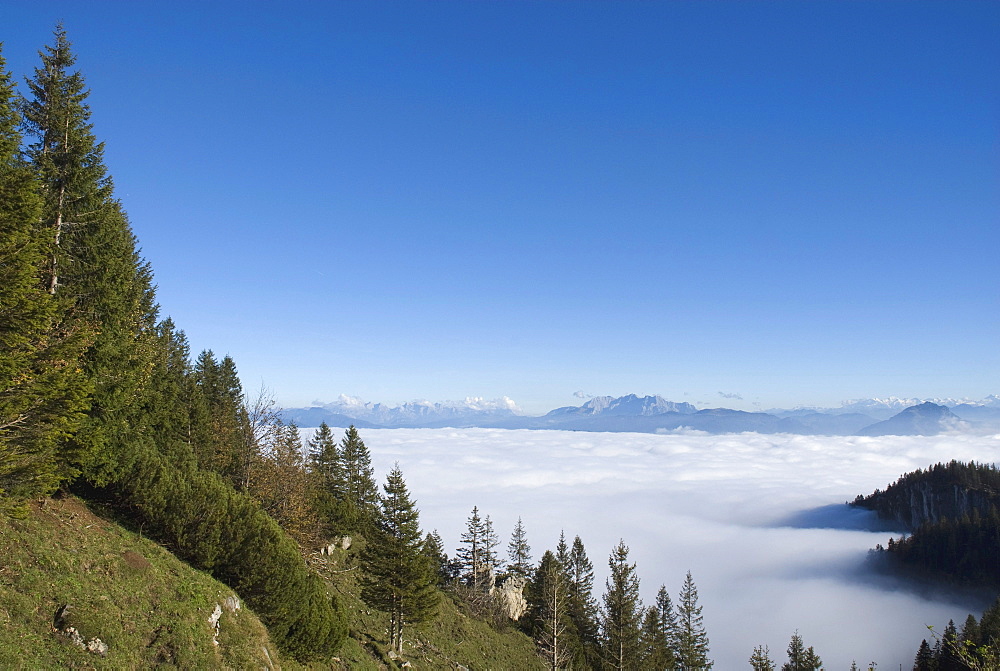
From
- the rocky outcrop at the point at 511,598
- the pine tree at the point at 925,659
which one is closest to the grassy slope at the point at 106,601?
the rocky outcrop at the point at 511,598

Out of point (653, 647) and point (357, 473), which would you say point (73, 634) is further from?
point (357, 473)

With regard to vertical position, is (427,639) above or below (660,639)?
above

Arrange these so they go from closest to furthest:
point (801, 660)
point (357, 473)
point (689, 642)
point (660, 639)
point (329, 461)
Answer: point (660, 639) < point (689, 642) < point (801, 660) < point (329, 461) < point (357, 473)

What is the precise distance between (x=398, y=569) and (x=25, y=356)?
961 inches

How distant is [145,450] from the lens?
2125cm

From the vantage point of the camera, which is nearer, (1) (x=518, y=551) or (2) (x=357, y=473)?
(2) (x=357, y=473)

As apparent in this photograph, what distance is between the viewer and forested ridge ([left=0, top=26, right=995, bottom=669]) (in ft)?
43.1

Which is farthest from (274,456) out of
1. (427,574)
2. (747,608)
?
(747,608)

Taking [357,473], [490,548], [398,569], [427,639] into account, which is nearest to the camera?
[398,569]

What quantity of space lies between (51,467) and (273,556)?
10.3 meters

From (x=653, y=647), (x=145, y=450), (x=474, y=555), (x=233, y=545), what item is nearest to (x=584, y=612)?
(x=653, y=647)

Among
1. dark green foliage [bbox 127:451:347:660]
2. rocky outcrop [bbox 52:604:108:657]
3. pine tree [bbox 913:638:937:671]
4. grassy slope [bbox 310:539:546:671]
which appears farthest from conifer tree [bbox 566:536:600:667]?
rocky outcrop [bbox 52:604:108:657]

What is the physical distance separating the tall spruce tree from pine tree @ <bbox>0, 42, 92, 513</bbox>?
3649 millimetres

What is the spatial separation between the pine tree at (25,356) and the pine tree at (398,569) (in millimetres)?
20281
